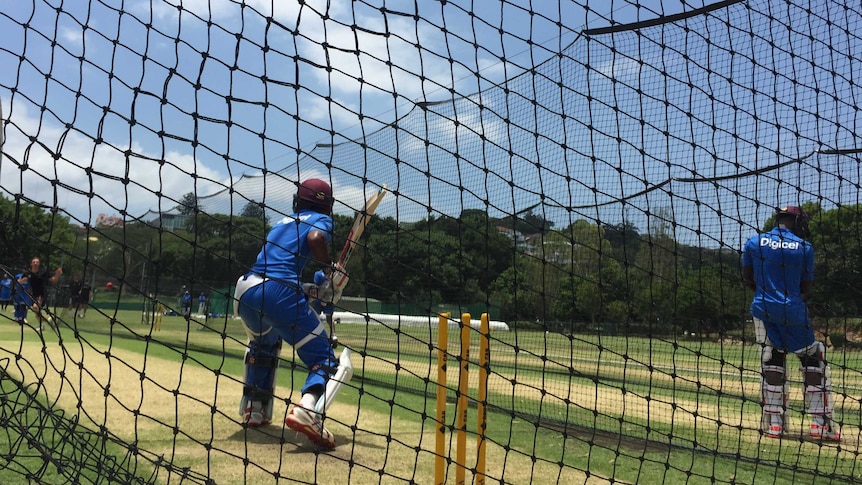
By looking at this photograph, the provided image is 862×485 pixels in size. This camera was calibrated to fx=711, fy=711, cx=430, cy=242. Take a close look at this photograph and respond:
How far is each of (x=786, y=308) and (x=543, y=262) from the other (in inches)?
106

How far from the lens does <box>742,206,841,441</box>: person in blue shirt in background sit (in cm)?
511

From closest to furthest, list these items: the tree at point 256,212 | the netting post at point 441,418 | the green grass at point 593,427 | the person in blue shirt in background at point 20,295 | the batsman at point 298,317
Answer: the person in blue shirt in background at point 20,295 < the tree at point 256,212 < the netting post at point 441,418 < the green grass at point 593,427 < the batsman at point 298,317

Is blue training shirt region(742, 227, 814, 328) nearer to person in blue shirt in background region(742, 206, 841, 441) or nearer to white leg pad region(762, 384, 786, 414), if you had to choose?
person in blue shirt in background region(742, 206, 841, 441)

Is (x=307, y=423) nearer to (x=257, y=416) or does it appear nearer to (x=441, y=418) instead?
(x=257, y=416)

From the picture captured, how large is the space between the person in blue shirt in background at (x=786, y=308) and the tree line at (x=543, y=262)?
151mm

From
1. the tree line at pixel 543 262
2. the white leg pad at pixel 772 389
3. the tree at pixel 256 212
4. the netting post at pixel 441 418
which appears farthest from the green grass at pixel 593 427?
the tree at pixel 256 212

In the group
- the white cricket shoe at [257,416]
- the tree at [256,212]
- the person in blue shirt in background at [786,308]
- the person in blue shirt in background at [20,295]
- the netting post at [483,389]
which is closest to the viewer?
the person in blue shirt in background at [20,295]

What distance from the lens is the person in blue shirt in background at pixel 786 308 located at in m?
5.11

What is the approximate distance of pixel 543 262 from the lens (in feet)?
11.5

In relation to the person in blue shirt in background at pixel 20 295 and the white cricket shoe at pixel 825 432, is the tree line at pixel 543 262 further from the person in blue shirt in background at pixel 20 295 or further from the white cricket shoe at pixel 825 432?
the white cricket shoe at pixel 825 432

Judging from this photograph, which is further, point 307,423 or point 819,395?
point 819,395

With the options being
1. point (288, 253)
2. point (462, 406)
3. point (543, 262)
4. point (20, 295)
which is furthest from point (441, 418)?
point (20, 295)

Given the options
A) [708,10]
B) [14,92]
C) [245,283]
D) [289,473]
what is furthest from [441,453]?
[708,10]

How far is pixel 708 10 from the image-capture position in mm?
4391
